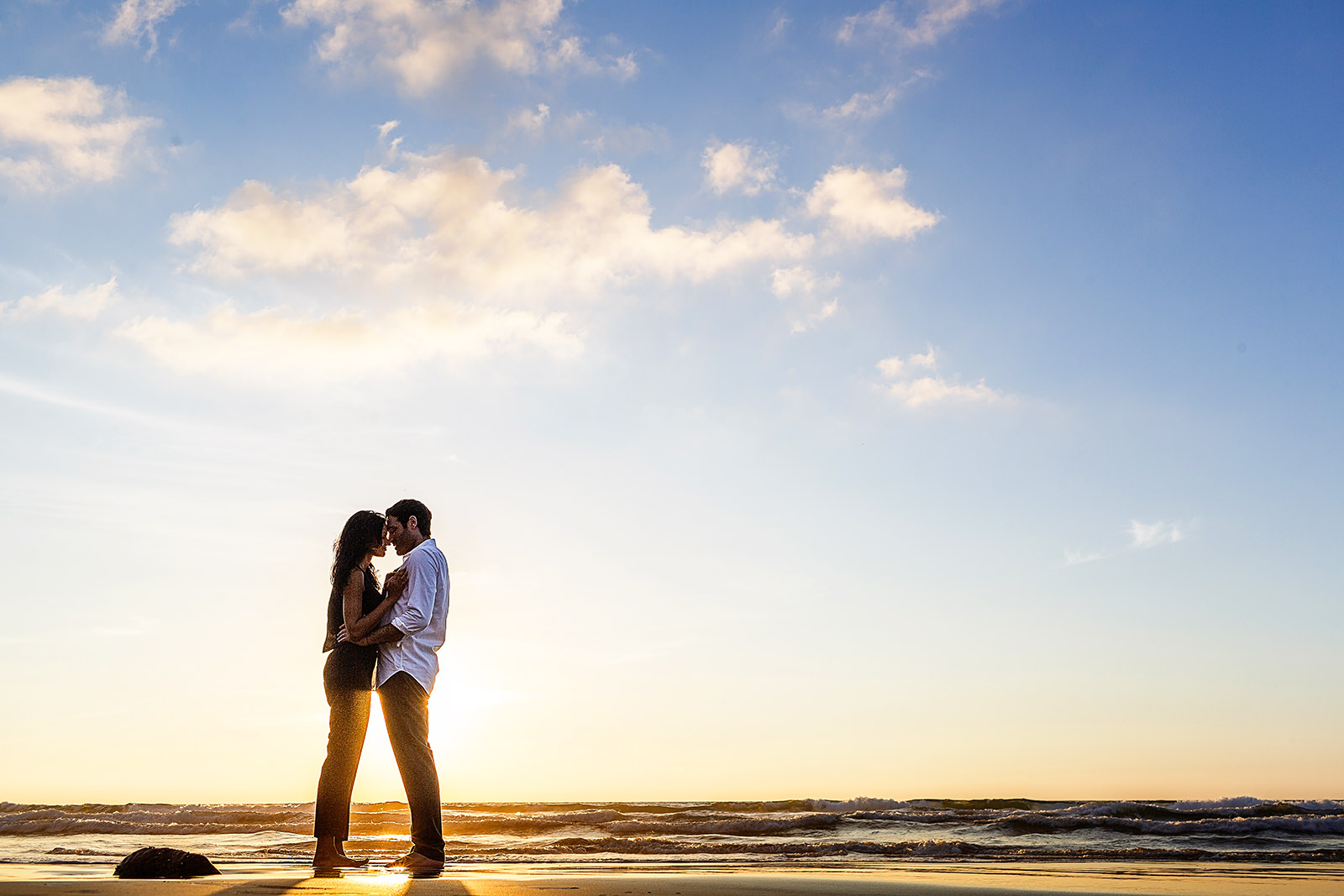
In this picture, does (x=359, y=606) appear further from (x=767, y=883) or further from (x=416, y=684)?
(x=767, y=883)

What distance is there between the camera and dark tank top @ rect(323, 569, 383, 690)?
15.4 ft

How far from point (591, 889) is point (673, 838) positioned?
6888mm

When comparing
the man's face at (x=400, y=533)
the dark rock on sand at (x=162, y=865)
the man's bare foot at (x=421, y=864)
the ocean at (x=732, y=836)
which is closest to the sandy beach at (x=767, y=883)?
the man's bare foot at (x=421, y=864)

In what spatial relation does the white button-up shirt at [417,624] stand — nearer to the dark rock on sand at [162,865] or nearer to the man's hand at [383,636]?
the man's hand at [383,636]

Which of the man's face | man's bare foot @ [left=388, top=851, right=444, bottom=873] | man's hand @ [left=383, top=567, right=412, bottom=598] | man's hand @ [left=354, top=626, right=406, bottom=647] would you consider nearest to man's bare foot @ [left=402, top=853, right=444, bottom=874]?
man's bare foot @ [left=388, top=851, right=444, bottom=873]

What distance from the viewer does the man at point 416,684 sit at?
460 cm

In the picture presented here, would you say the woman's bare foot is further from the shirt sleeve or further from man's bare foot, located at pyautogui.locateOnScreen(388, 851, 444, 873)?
the shirt sleeve

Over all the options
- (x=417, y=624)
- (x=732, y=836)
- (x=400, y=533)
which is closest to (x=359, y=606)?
(x=417, y=624)

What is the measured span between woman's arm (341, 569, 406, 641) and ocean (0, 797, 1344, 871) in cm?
188

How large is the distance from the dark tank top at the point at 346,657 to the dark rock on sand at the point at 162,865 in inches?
45.1

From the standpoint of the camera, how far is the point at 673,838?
9992mm

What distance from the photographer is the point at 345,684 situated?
4.67 metres

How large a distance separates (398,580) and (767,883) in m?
2.41

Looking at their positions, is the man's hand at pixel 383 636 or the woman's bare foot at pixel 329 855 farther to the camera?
the man's hand at pixel 383 636
